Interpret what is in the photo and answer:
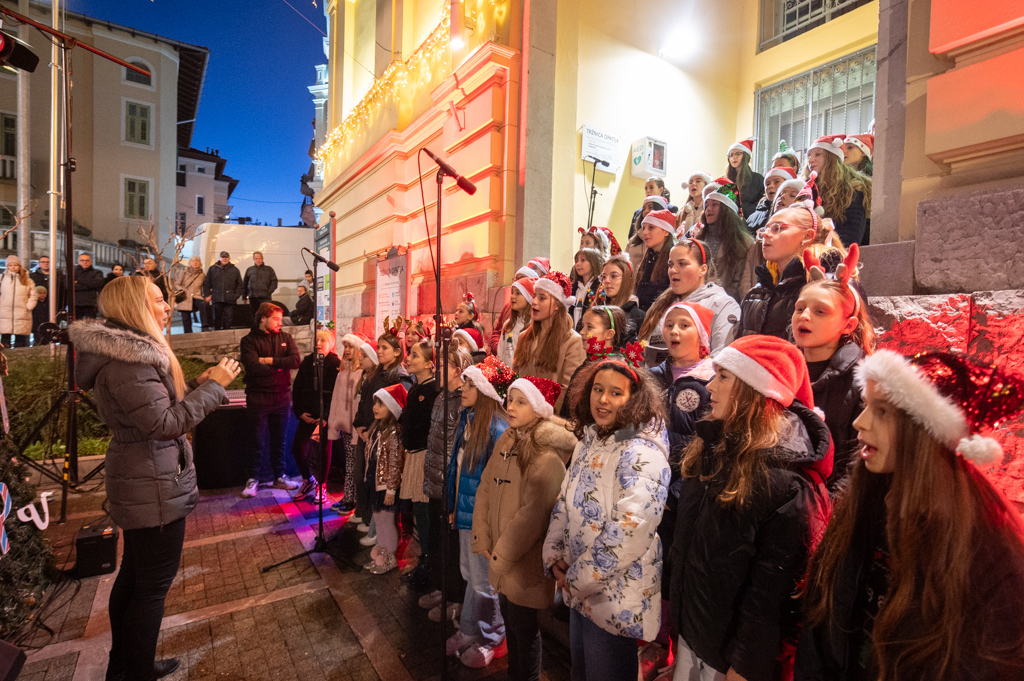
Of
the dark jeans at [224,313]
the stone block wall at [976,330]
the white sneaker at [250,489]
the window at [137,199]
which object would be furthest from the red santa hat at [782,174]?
the window at [137,199]

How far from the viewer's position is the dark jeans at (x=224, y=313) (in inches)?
483

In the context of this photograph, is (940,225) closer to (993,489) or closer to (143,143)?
(993,489)

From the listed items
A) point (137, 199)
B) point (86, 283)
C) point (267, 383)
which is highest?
point (137, 199)

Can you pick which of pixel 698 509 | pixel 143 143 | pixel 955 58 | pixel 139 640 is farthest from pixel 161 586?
pixel 143 143

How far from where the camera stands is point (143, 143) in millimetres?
22500

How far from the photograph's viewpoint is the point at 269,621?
3.53 metres

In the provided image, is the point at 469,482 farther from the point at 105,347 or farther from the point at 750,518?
the point at 105,347

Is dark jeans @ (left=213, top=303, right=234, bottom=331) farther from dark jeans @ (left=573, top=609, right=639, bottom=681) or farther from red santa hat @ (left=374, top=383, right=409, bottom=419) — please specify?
dark jeans @ (left=573, top=609, right=639, bottom=681)

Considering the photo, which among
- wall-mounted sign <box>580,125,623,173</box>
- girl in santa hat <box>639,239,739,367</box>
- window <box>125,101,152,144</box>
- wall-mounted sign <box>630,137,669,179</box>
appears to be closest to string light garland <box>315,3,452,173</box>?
wall-mounted sign <box>580,125,623,173</box>

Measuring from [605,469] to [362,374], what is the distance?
12.1 feet

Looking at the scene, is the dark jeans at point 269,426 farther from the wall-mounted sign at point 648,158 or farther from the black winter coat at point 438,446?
the wall-mounted sign at point 648,158

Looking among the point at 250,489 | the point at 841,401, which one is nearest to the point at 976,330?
the point at 841,401

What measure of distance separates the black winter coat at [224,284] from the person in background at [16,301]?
3.17 meters

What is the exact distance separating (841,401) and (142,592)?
329cm
